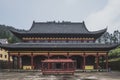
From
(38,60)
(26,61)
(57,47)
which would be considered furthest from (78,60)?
(26,61)

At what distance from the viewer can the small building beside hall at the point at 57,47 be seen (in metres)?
47.4

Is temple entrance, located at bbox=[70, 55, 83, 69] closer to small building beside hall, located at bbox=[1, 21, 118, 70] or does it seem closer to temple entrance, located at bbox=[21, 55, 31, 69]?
small building beside hall, located at bbox=[1, 21, 118, 70]

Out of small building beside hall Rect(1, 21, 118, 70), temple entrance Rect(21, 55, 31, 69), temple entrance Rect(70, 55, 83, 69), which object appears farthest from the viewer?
temple entrance Rect(70, 55, 83, 69)

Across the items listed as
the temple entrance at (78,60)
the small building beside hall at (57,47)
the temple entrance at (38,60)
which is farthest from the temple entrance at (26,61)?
the temple entrance at (78,60)

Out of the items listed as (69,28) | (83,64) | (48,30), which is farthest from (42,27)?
(83,64)

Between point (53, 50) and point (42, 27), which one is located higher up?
point (42, 27)

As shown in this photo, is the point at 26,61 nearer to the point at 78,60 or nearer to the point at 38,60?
the point at 38,60

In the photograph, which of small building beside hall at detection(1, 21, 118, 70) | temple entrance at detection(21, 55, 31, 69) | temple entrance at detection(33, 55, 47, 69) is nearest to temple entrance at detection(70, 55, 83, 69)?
small building beside hall at detection(1, 21, 118, 70)

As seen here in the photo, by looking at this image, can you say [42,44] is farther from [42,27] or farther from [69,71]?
[69,71]

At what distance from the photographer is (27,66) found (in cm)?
4894

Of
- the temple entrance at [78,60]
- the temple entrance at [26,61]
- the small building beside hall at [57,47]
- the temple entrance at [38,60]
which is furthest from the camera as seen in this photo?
the temple entrance at [78,60]

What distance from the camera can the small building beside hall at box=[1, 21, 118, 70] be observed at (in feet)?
155

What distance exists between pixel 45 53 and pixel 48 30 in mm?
7414

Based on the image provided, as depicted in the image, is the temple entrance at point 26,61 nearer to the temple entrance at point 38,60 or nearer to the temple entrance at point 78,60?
the temple entrance at point 38,60
